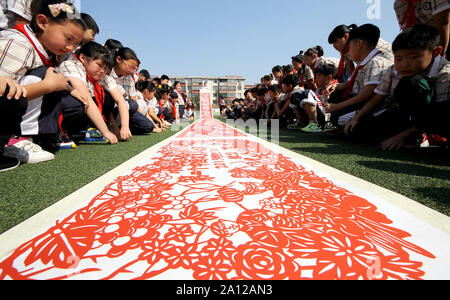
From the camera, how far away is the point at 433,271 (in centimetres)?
51

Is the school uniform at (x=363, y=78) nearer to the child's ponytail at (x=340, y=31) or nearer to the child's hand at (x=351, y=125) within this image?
the child's hand at (x=351, y=125)

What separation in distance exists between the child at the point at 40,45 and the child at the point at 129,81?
99cm

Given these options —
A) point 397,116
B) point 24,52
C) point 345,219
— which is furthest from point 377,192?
point 24,52

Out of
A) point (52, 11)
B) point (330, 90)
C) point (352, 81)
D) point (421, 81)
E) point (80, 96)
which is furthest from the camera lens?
point (330, 90)

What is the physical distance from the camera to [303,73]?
180 inches

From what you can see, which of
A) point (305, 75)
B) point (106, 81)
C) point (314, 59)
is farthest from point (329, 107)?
point (106, 81)

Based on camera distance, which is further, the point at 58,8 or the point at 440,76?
the point at 440,76

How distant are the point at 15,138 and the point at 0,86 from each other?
72 cm

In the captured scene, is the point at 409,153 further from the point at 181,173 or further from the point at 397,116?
the point at 181,173

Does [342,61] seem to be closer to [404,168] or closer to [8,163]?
[404,168]

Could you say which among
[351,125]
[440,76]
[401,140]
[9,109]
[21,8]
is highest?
[21,8]

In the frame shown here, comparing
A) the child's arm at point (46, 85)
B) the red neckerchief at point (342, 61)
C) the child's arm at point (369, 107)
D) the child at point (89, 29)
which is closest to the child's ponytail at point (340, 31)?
the red neckerchief at point (342, 61)

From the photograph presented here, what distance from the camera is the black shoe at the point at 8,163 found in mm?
1345

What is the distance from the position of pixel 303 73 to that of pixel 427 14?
257cm
